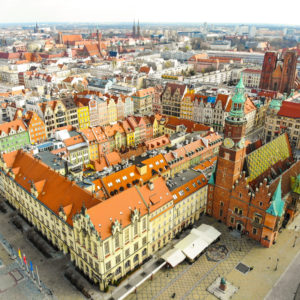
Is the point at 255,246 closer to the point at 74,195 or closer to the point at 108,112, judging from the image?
the point at 74,195

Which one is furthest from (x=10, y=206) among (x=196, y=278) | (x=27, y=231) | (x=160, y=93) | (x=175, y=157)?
(x=160, y=93)

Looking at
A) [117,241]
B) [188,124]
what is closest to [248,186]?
[117,241]

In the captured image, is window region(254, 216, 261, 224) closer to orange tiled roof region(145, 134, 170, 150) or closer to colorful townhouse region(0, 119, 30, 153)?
orange tiled roof region(145, 134, 170, 150)

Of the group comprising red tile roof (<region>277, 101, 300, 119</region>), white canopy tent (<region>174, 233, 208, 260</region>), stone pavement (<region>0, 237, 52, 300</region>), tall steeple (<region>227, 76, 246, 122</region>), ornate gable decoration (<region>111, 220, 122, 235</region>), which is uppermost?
tall steeple (<region>227, 76, 246, 122</region>)

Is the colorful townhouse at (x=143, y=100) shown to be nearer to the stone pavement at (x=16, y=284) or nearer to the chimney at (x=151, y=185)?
the chimney at (x=151, y=185)

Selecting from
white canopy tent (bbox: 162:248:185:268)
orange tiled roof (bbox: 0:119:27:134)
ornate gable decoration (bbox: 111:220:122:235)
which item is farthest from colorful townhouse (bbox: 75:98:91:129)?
ornate gable decoration (bbox: 111:220:122:235)
